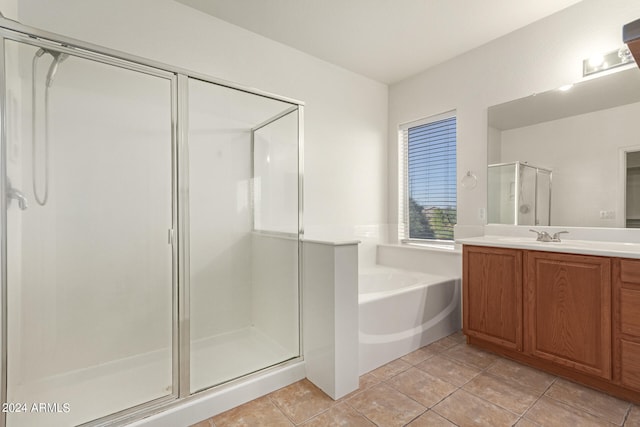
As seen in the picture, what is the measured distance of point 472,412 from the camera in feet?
4.98

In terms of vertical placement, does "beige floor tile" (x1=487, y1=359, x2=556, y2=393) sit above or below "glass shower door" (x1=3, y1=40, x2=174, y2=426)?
below

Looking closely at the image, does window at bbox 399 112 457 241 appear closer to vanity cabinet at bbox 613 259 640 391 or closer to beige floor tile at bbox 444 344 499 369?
beige floor tile at bbox 444 344 499 369

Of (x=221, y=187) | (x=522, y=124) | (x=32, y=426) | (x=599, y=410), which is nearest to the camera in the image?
(x=32, y=426)

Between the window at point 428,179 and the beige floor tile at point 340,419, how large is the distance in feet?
6.97

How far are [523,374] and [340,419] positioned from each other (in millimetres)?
1309

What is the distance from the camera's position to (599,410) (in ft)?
5.01

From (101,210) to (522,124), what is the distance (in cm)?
333

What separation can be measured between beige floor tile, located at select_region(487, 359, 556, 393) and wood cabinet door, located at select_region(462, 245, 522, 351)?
0.12 meters

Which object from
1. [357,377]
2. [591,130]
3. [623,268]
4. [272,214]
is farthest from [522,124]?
[357,377]

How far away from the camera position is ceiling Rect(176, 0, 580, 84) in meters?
2.18

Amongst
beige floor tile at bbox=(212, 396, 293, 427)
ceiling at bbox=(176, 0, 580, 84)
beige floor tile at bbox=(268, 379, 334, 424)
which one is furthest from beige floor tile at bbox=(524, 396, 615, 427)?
ceiling at bbox=(176, 0, 580, 84)

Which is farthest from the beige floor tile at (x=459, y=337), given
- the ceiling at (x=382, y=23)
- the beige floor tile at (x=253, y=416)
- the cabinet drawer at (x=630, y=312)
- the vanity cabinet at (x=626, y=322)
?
the ceiling at (x=382, y=23)

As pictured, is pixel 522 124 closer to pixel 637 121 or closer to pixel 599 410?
pixel 637 121

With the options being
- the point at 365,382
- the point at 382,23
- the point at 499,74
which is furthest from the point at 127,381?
the point at 499,74
